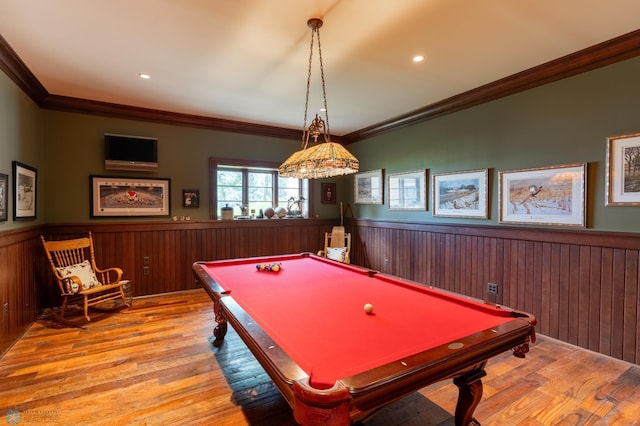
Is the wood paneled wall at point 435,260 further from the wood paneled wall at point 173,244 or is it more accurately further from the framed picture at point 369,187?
the framed picture at point 369,187

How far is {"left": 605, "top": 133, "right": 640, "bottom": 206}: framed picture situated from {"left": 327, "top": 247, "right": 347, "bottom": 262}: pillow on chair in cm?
332

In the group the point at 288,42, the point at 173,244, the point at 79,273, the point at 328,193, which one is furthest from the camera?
the point at 328,193

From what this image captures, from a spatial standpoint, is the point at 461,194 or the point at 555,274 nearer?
the point at 555,274

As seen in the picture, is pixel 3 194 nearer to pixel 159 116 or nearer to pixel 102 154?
pixel 102 154

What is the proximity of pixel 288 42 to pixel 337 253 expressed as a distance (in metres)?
3.38

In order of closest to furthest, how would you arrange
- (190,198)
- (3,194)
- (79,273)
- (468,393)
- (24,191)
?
(468,393) → (3,194) → (24,191) → (79,273) → (190,198)

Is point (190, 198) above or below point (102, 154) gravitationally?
below

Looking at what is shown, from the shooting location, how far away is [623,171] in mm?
2605

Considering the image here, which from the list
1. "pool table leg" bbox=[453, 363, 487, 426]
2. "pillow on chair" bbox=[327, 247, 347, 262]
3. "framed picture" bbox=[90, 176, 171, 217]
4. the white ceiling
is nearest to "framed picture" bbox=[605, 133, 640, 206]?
the white ceiling

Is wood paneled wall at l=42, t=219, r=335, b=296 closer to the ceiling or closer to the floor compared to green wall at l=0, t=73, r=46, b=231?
closer to the floor

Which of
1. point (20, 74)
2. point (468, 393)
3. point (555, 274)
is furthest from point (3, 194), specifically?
point (555, 274)

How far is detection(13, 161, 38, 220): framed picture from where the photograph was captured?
307 centimetres

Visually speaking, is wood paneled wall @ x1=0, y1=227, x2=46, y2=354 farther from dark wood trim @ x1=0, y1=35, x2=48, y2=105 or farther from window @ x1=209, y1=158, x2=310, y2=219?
window @ x1=209, y1=158, x2=310, y2=219

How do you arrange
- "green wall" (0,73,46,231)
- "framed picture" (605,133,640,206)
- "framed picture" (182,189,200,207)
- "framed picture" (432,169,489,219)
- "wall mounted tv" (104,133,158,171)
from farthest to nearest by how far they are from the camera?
1. "framed picture" (182,189,200,207)
2. "wall mounted tv" (104,133,158,171)
3. "framed picture" (432,169,489,219)
4. "green wall" (0,73,46,231)
5. "framed picture" (605,133,640,206)
